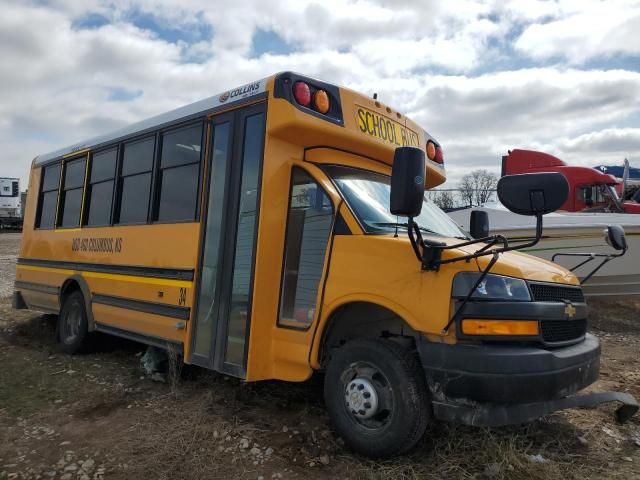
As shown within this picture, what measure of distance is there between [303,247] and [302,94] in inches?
47.0

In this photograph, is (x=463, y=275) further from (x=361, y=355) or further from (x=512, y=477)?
(x=512, y=477)

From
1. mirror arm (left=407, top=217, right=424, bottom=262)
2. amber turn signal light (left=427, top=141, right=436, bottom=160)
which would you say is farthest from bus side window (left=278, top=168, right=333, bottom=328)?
amber turn signal light (left=427, top=141, right=436, bottom=160)

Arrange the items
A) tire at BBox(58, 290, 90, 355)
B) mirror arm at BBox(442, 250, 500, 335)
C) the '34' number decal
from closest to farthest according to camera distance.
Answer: mirror arm at BBox(442, 250, 500, 335)
the '34' number decal
tire at BBox(58, 290, 90, 355)

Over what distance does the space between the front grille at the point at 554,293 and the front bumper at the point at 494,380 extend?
0.33 metres

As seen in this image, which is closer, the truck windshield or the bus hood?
the bus hood

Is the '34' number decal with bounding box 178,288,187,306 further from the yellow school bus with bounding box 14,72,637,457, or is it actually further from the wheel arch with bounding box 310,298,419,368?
the wheel arch with bounding box 310,298,419,368

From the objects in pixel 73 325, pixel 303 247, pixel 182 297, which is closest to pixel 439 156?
pixel 303 247

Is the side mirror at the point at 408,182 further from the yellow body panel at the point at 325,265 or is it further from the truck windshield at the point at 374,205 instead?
the truck windshield at the point at 374,205

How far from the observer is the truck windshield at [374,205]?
3742 mm

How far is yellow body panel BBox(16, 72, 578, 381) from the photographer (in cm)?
327

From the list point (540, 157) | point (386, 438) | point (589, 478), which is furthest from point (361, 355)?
point (540, 157)

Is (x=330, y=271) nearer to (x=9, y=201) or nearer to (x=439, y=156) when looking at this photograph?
(x=439, y=156)

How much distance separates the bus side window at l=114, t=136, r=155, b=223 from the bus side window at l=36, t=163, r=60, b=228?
188cm

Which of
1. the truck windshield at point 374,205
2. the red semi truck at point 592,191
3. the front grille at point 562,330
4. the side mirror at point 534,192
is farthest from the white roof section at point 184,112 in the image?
the red semi truck at point 592,191
